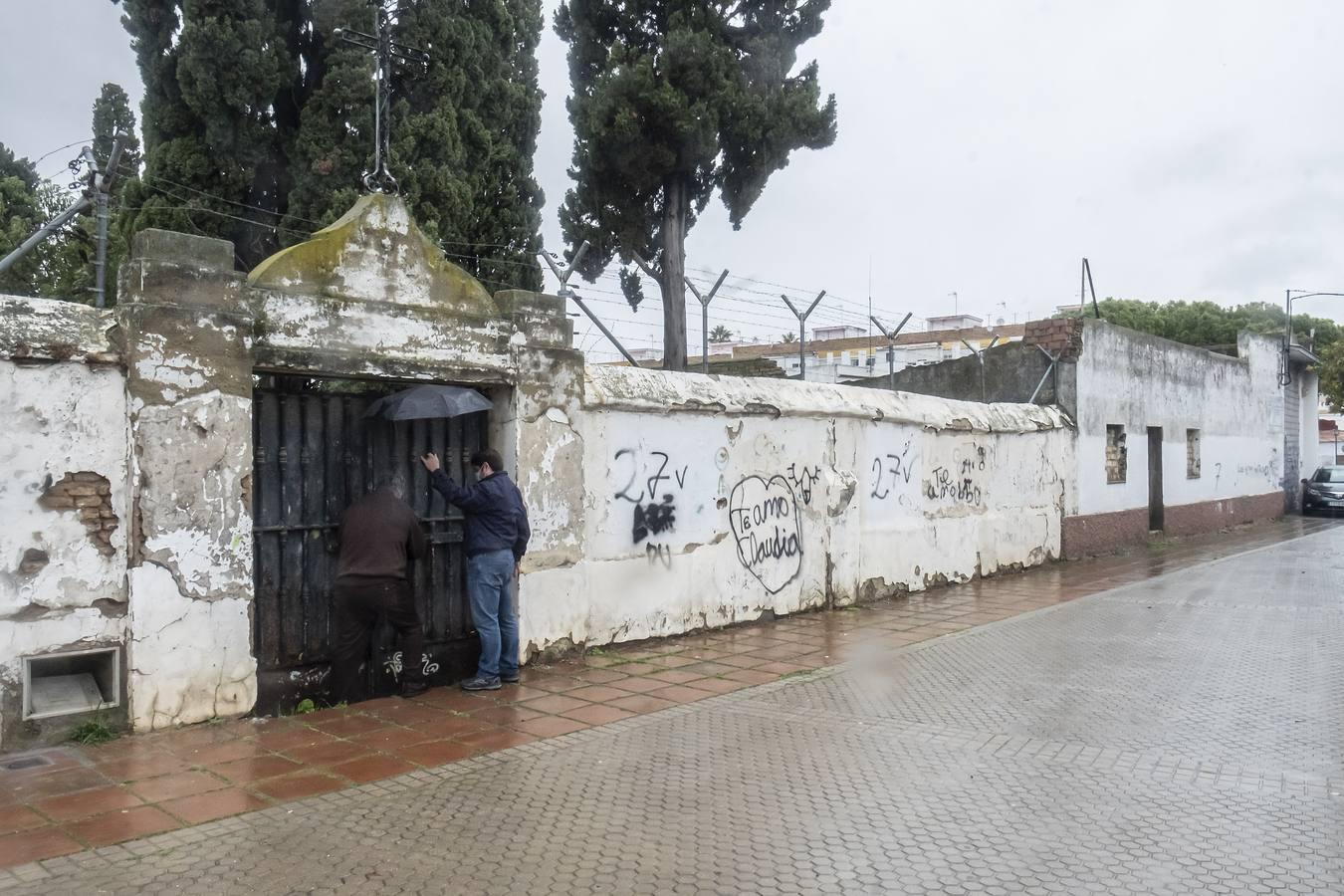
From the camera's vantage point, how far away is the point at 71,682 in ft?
19.2

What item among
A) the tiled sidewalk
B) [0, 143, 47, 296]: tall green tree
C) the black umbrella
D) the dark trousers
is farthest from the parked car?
[0, 143, 47, 296]: tall green tree

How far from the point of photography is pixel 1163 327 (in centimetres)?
4409

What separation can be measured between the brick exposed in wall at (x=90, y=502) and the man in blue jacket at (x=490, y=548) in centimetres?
198

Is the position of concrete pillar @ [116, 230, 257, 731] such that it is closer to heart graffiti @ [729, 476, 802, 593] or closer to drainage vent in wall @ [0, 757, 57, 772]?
drainage vent in wall @ [0, 757, 57, 772]

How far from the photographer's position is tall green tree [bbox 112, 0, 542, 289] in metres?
15.9

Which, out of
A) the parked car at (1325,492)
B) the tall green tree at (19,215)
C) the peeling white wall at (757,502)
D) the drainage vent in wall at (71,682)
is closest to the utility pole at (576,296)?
the peeling white wall at (757,502)

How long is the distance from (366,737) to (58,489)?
7.35ft

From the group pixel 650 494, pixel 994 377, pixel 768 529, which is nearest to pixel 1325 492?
pixel 994 377

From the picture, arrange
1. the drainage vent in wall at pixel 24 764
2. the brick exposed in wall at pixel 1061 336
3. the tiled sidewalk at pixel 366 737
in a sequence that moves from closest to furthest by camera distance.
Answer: the tiled sidewalk at pixel 366 737
the drainage vent in wall at pixel 24 764
the brick exposed in wall at pixel 1061 336

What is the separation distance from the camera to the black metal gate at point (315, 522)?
6508 millimetres

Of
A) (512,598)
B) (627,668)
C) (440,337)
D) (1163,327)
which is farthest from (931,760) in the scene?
(1163,327)

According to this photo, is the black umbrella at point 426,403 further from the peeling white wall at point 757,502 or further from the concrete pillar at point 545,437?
the peeling white wall at point 757,502

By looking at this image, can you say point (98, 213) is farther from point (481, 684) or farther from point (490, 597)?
point (481, 684)

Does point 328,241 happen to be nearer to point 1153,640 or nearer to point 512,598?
point 512,598
